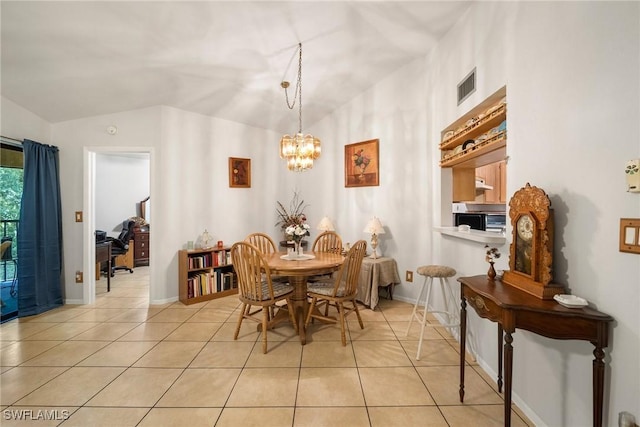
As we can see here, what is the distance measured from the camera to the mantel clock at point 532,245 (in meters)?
1.33

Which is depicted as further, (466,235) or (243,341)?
(243,341)

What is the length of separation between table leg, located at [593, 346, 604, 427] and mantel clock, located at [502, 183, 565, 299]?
0.90 feet

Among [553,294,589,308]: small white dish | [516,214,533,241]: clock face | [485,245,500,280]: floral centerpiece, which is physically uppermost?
[516,214,533,241]: clock face

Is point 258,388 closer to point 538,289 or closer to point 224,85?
point 538,289

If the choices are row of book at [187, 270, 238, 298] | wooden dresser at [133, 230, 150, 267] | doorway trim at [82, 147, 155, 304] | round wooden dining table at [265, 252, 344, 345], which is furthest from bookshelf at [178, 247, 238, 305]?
wooden dresser at [133, 230, 150, 267]

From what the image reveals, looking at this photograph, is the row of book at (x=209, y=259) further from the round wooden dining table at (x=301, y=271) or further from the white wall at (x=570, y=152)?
the white wall at (x=570, y=152)

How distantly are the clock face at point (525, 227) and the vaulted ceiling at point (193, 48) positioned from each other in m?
1.97

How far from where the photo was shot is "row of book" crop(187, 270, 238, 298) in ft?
11.8

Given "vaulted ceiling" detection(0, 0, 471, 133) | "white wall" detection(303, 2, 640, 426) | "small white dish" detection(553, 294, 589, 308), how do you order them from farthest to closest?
"vaulted ceiling" detection(0, 0, 471, 133) < "small white dish" detection(553, 294, 589, 308) < "white wall" detection(303, 2, 640, 426)

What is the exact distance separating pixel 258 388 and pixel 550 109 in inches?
97.9

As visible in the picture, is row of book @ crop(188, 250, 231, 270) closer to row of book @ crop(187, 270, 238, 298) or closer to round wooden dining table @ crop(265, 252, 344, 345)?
row of book @ crop(187, 270, 238, 298)

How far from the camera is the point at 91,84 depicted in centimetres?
281

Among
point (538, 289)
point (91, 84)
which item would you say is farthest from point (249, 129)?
point (538, 289)

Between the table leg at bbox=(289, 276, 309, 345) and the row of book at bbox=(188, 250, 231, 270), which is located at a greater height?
the row of book at bbox=(188, 250, 231, 270)
